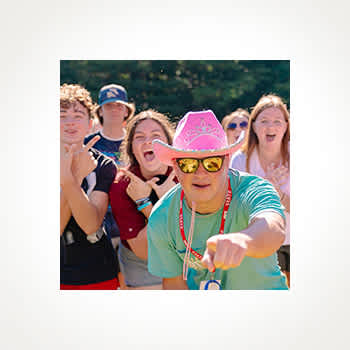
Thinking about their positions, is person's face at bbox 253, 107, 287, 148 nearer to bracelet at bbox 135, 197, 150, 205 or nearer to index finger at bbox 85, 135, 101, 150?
bracelet at bbox 135, 197, 150, 205

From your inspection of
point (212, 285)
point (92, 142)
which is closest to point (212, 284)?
point (212, 285)

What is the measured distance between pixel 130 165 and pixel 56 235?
29.3 inches

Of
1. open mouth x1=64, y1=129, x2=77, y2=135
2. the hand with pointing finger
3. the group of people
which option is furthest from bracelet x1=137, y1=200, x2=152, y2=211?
the hand with pointing finger

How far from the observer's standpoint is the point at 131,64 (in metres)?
4.52

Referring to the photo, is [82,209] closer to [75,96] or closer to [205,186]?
[75,96]

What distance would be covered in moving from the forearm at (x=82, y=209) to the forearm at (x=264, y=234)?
1600mm

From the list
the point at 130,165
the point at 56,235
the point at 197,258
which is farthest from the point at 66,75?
the point at 197,258

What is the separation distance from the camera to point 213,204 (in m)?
3.52

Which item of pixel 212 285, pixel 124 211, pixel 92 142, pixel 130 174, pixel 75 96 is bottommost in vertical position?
pixel 212 285

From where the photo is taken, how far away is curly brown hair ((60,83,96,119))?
443cm

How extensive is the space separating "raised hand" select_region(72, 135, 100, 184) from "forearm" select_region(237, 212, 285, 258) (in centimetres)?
176

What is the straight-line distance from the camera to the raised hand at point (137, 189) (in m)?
4.18

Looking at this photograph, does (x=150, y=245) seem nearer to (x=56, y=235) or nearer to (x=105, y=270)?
(x=105, y=270)

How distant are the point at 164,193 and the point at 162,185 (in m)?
0.07
